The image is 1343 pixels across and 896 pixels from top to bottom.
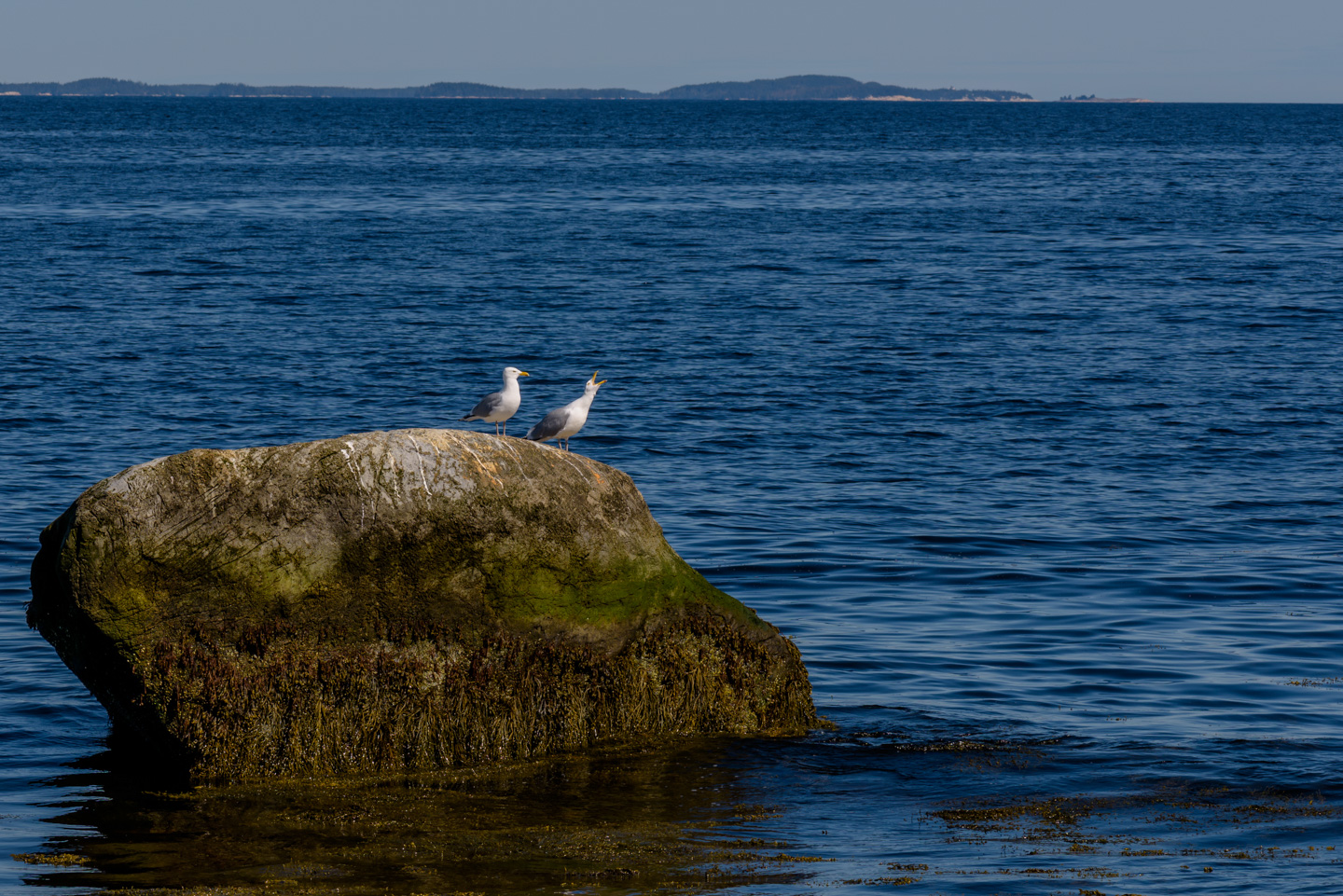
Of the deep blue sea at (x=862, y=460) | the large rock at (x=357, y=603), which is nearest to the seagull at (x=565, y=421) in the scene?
the deep blue sea at (x=862, y=460)

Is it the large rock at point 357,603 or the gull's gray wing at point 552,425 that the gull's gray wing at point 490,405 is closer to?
the gull's gray wing at point 552,425

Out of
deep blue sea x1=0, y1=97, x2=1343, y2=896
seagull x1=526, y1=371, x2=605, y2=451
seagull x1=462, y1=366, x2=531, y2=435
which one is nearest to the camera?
deep blue sea x1=0, y1=97, x2=1343, y2=896

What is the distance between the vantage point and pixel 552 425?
13039mm

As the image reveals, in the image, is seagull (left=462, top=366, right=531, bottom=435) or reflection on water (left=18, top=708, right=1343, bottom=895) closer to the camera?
reflection on water (left=18, top=708, right=1343, bottom=895)

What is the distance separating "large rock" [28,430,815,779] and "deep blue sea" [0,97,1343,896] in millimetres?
589

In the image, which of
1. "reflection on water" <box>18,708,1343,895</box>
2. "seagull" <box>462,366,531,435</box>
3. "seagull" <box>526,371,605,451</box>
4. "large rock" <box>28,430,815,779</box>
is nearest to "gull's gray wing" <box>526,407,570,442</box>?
"seagull" <box>526,371,605,451</box>

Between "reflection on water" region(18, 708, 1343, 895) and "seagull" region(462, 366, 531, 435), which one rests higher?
"seagull" region(462, 366, 531, 435)

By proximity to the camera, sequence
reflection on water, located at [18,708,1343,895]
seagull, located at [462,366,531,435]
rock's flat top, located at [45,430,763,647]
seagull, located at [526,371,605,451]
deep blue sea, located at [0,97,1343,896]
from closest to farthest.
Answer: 1. reflection on water, located at [18,708,1343,895]
2. deep blue sea, located at [0,97,1343,896]
3. rock's flat top, located at [45,430,763,647]
4. seagull, located at [526,371,605,451]
5. seagull, located at [462,366,531,435]

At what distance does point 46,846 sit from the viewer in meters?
8.23

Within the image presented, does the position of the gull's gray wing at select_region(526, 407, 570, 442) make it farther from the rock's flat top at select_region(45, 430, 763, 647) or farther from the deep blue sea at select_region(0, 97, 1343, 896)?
the rock's flat top at select_region(45, 430, 763, 647)

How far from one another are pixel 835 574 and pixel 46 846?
7.99 m

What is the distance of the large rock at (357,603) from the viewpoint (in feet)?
29.4

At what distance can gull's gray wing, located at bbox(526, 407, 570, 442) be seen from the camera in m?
12.9

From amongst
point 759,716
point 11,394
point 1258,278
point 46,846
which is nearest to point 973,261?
point 1258,278
